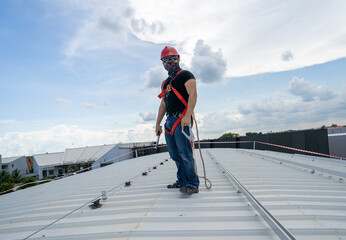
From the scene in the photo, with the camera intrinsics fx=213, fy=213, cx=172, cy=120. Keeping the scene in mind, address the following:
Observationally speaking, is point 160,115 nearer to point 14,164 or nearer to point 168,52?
point 168,52

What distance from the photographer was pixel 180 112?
9.04 ft

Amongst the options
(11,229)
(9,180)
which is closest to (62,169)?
(9,180)

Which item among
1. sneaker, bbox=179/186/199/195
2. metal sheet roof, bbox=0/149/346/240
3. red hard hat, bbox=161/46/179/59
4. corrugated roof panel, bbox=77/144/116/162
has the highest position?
red hard hat, bbox=161/46/179/59

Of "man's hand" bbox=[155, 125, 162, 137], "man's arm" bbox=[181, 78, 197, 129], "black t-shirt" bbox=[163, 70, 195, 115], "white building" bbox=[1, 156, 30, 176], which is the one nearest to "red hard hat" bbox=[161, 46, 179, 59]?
"black t-shirt" bbox=[163, 70, 195, 115]

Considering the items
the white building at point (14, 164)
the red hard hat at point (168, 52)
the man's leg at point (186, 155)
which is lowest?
the white building at point (14, 164)

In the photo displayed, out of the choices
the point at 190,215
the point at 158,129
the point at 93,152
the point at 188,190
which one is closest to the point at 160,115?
the point at 158,129

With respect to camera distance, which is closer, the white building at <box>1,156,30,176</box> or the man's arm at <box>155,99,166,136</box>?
the man's arm at <box>155,99,166,136</box>

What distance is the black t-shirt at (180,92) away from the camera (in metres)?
2.67

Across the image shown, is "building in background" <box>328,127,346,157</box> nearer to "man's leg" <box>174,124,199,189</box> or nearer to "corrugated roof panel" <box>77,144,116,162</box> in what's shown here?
"man's leg" <box>174,124,199,189</box>

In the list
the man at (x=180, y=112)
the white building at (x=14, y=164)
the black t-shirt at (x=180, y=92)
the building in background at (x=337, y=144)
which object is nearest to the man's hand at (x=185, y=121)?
the man at (x=180, y=112)

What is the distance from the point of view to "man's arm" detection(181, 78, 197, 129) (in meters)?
2.54

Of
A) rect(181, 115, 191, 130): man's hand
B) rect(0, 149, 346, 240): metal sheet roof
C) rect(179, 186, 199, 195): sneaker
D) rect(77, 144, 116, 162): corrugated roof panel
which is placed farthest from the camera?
rect(77, 144, 116, 162): corrugated roof panel

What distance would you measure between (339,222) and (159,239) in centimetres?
162

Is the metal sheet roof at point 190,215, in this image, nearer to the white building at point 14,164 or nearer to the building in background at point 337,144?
the building in background at point 337,144
